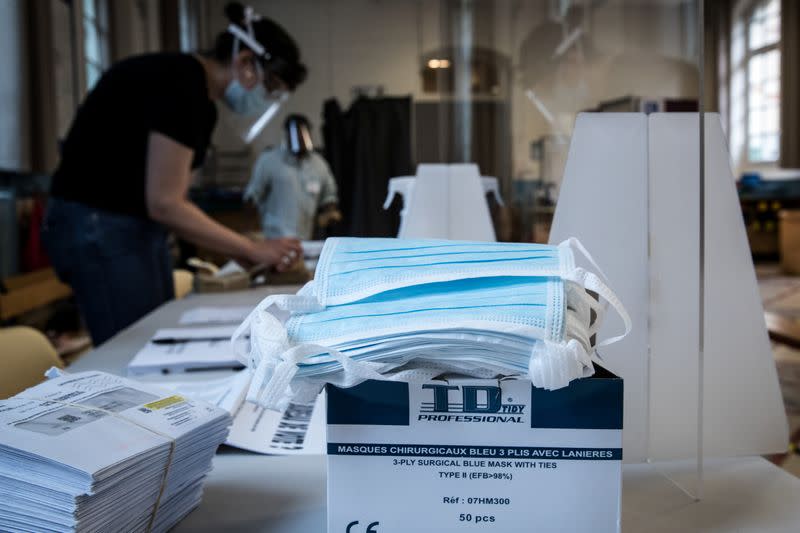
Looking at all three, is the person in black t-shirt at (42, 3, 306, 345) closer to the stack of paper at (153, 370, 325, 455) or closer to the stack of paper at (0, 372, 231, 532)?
the stack of paper at (153, 370, 325, 455)

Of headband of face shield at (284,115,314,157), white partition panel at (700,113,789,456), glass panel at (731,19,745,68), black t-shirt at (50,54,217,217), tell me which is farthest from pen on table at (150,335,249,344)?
glass panel at (731,19,745,68)

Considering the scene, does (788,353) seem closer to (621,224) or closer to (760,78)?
(621,224)

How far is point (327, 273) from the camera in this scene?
1.94 feet

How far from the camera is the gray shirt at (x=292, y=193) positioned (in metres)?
3.64

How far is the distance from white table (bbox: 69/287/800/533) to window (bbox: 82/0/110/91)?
516 cm

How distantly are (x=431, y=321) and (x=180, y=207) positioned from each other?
56.5 inches

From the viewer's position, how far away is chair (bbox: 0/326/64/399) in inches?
45.9

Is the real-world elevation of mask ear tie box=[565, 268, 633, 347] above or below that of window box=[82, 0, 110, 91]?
below

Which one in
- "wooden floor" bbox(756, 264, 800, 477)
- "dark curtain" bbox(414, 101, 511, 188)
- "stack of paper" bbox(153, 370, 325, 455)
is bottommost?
"wooden floor" bbox(756, 264, 800, 477)

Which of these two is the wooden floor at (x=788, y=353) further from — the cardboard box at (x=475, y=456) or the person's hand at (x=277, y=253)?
the person's hand at (x=277, y=253)

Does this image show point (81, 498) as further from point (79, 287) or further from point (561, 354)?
point (79, 287)

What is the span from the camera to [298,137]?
4.46m

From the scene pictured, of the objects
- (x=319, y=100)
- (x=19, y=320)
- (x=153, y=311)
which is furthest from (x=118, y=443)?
(x=319, y=100)

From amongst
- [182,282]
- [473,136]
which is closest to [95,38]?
[182,282]
